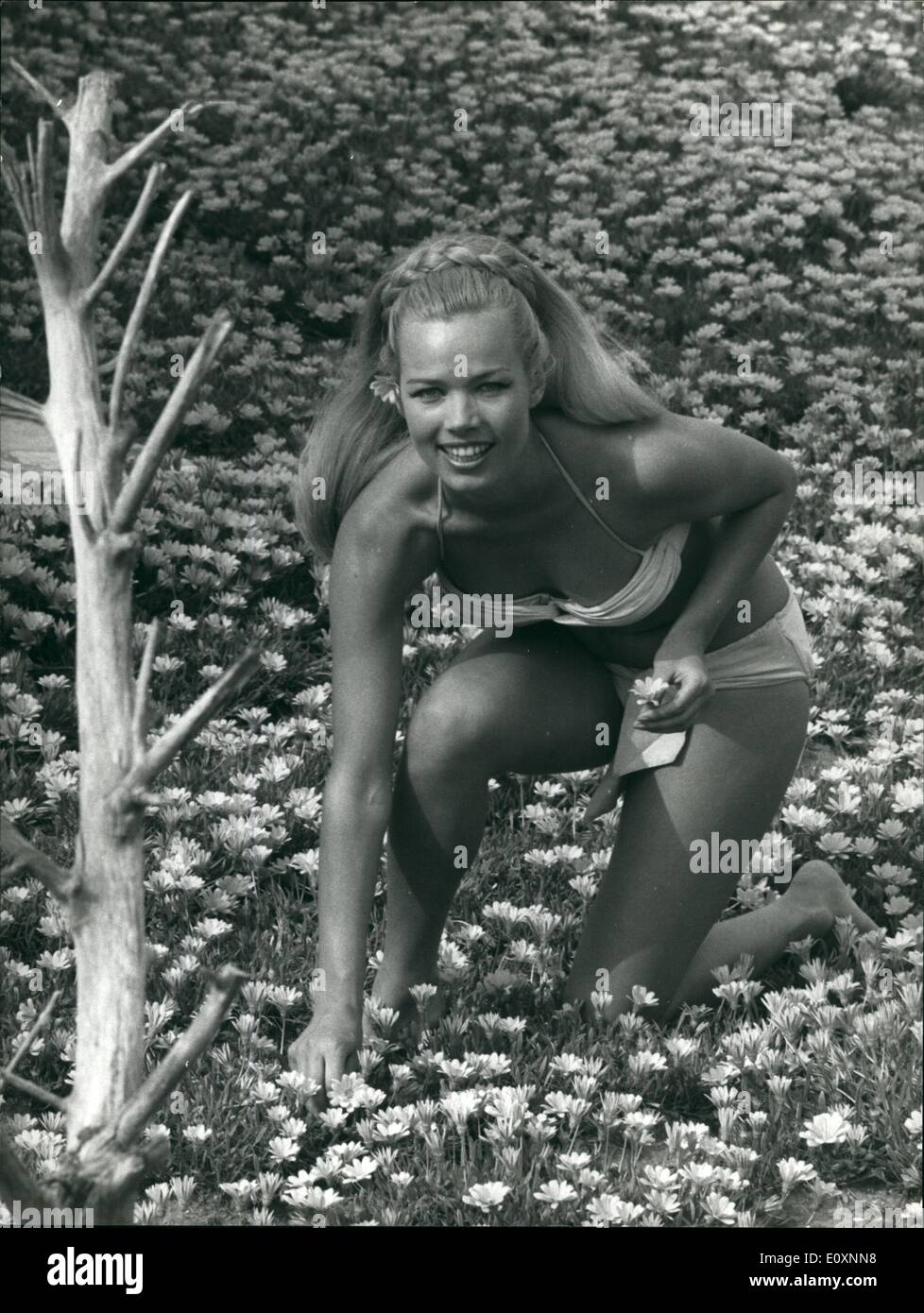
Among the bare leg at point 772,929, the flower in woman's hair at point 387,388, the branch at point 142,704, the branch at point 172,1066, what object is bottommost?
the branch at point 172,1066

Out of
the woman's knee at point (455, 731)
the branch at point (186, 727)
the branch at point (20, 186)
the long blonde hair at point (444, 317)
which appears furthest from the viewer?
the woman's knee at point (455, 731)

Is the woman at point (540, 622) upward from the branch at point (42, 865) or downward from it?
upward

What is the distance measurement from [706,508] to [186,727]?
171 cm

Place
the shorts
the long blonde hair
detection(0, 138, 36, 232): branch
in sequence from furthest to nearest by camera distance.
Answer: the shorts, the long blonde hair, detection(0, 138, 36, 232): branch

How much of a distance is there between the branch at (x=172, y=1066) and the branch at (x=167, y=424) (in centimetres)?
57

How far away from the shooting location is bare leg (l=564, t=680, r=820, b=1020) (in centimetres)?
383

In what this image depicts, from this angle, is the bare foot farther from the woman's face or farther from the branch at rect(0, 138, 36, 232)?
the branch at rect(0, 138, 36, 232)

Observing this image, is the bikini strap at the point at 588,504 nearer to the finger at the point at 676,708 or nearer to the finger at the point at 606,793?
the finger at the point at 676,708

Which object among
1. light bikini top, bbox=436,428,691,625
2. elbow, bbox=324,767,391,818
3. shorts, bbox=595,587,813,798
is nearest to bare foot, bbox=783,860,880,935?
shorts, bbox=595,587,813,798

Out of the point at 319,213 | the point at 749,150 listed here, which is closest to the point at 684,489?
the point at 319,213

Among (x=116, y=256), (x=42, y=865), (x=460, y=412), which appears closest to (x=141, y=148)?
(x=116, y=256)

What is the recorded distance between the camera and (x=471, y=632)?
5.58 meters

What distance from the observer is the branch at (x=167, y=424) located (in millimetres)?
2248

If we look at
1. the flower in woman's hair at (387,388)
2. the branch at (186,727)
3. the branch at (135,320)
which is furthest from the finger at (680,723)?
the branch at (135,320)
